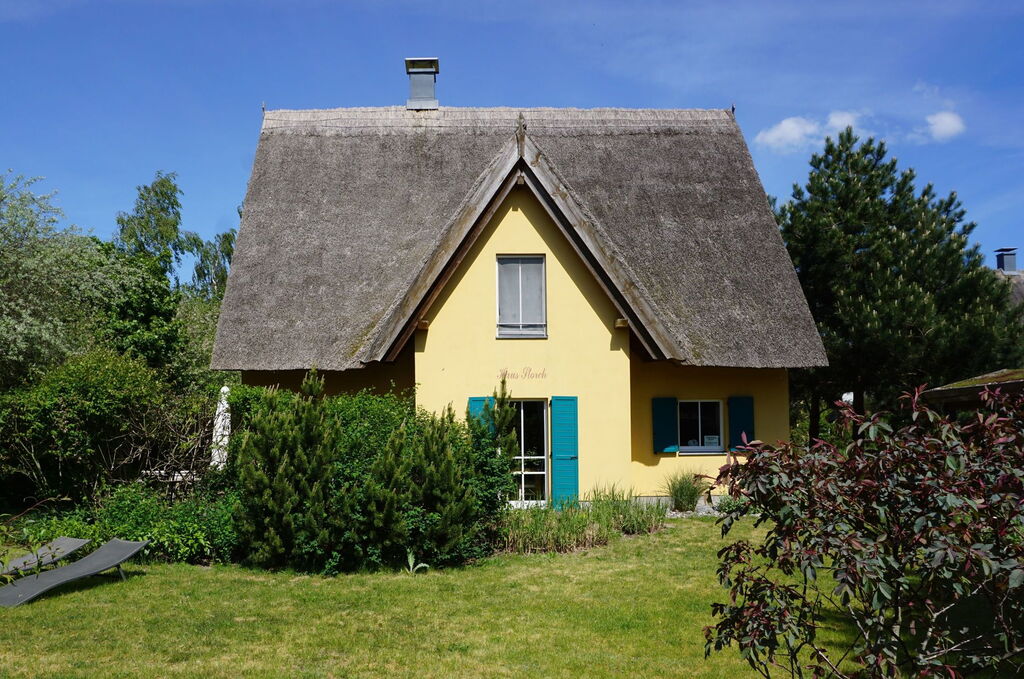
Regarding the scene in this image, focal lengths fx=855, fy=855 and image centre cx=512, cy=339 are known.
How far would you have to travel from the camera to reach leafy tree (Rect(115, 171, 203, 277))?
36375 mm

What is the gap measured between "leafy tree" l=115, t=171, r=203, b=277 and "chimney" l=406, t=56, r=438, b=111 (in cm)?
1985

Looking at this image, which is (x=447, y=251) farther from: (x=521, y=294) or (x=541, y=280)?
(x=541, y=280)

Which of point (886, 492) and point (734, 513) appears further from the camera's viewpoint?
point (734, 513)

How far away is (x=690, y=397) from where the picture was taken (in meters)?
16.2

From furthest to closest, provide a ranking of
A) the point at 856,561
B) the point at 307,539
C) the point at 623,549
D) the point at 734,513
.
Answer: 1. the point at 623,549
2. the point at 307,539
3. the point at 734,513
4. the point at 856,561

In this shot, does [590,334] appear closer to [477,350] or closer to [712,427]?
[477,350]

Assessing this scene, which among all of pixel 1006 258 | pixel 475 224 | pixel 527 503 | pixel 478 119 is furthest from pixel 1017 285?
pixel 475 224

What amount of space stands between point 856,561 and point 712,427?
1273 cm

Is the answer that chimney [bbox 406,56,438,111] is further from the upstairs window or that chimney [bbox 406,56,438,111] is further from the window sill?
the window sill

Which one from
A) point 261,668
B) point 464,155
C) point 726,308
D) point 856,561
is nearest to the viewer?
point 856,561

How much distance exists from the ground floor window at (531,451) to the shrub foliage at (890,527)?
981 centimetres

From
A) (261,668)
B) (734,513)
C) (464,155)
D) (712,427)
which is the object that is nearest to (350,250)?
(464,155)

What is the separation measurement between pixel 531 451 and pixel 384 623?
263 inches

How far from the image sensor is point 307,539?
1029cm
